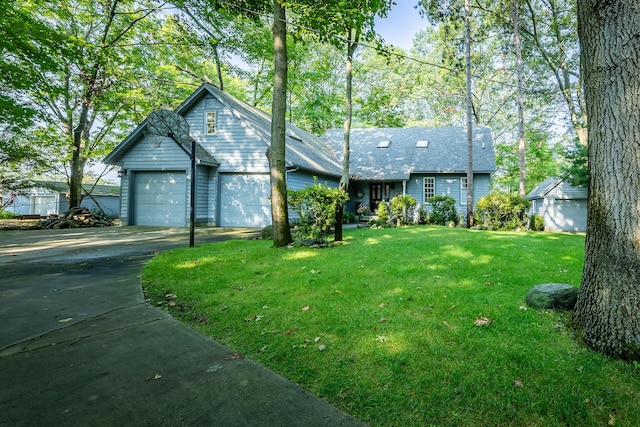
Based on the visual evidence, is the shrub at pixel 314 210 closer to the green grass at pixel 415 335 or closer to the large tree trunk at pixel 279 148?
the large tree trunk at pixel 279 148

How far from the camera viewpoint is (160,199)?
1577 cm

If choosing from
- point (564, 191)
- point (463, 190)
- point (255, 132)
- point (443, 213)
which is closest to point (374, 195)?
point (463, 190)

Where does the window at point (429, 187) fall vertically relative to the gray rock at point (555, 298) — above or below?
above

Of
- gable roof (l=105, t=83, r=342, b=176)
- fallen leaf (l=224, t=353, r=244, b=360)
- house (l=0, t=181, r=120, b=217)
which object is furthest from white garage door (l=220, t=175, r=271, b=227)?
house (l=0, t=181, r=120, b=217)

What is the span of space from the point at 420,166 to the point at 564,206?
8.65 metres

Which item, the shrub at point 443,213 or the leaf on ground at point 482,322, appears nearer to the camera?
the leaf on ground at point 482,322

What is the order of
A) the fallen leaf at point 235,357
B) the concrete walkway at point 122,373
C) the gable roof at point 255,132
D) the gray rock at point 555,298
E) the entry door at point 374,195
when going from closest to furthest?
the concrete walkway at point 122,373
the fallen leaf at point 235,357
the gray rock at point 555,298
the gable roof at point 255,132
the entry door at point 374,195

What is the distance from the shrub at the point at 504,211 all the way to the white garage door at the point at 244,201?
9.45 m

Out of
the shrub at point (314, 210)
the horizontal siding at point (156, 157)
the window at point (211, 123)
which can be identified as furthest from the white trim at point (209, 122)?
the shrub at point (314, 210)

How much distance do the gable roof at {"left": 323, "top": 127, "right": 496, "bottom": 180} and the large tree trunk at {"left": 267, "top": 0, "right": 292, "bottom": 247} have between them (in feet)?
39.8

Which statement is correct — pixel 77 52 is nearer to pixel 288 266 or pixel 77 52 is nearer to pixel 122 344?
pixel 288 266

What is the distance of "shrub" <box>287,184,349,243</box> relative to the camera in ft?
26.3

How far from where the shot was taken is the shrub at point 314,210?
802cm

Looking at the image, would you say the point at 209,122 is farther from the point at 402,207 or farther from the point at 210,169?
the point at 402,207
